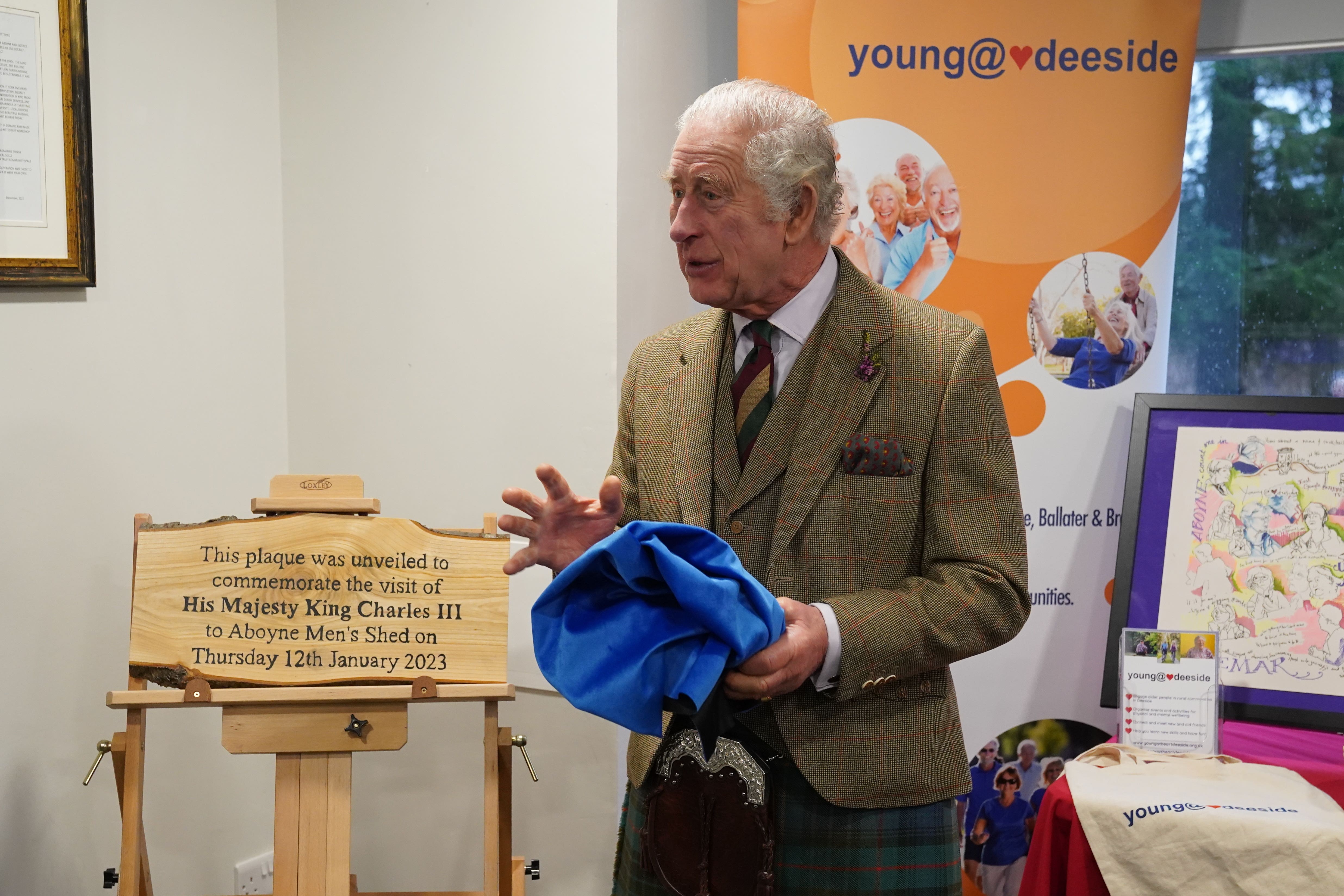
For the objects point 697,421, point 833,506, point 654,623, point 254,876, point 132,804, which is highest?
point 697,421

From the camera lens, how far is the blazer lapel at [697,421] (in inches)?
61.3

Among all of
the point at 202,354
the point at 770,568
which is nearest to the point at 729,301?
the point at 770,568

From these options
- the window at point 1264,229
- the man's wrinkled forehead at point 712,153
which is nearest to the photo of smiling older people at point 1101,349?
the window at point 1264,229

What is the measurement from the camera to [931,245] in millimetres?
2533

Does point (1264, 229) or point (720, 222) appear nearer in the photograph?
point (720, 222)

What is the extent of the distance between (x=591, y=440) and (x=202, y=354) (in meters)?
0.97

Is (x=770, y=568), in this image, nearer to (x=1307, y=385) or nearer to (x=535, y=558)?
(x=535, y=558)

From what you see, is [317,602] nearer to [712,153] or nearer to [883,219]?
[712,153]

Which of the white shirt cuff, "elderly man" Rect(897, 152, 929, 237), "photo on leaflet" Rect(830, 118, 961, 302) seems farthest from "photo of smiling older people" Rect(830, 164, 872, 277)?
the white shirt cuff

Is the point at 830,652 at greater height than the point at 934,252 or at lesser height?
lesser

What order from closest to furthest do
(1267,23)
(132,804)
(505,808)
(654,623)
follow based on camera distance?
(654,623) < (132,804) < (505,808) < (1267,23)

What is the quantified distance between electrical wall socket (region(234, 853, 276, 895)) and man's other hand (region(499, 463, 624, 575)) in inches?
69.4

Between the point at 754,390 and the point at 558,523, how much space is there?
1.13ft

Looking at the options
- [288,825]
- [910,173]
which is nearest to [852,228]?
[910,173]
